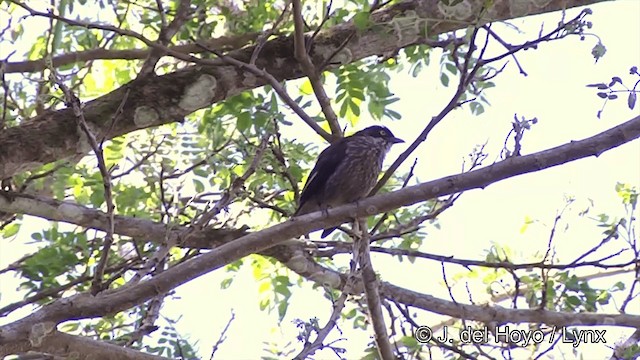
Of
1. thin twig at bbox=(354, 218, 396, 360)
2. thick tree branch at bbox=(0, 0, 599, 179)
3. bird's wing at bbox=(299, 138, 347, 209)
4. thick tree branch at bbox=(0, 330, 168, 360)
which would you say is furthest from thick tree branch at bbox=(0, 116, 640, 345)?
bird's wing at bbox=(299, 138, 347, 209)

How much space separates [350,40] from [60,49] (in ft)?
7.04

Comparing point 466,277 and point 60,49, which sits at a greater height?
point 60,49

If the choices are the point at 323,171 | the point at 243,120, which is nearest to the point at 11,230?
the point at 243,120

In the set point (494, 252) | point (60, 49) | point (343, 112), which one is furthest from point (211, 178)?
point (494, 252)

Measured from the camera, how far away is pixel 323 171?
529 cm

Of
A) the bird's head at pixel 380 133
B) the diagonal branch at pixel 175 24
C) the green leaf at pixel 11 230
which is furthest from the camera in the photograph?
the bird's head at pixel 380 133

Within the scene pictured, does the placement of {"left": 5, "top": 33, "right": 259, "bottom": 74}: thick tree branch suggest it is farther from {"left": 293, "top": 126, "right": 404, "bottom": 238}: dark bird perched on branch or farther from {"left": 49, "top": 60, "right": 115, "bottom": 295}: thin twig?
{"left": 49, "top": 60, "right": 115, "bottom": 295}: thin twig

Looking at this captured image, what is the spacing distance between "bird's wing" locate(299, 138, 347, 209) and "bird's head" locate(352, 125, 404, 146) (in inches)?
17.2

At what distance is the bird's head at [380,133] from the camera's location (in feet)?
18.6

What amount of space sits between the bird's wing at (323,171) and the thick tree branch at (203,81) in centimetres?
74

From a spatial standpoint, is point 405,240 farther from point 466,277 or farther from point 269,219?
point 269,219

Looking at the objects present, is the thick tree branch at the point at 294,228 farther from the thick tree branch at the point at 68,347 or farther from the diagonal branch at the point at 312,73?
the diagonal branch at the point at 312,73

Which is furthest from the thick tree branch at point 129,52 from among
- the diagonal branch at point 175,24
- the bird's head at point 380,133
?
the bird's head at point 380,133

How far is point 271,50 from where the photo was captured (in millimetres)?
4621
